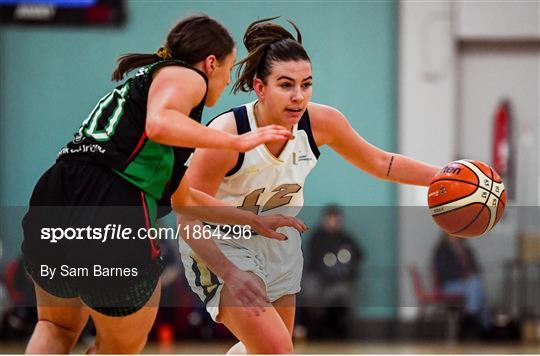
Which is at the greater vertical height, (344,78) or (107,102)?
(344,78)

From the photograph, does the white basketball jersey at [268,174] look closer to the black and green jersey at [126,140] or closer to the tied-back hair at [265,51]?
the tied-back hair at [265,51]

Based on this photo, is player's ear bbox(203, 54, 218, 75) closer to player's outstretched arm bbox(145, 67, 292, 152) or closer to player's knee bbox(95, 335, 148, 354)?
player's outstretched arm bbox(145, 67, 292, 152)

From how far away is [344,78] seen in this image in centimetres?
900

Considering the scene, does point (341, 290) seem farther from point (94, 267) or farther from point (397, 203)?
point (94, 267)

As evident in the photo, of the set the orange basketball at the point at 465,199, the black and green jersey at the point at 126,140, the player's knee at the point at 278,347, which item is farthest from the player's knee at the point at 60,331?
the orange basketball at the point at 465,199

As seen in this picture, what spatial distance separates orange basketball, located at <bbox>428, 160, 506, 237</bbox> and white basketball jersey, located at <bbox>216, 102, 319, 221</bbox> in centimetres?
54

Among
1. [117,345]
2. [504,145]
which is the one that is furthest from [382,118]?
[117,345]

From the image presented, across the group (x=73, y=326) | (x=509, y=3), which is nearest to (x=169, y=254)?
(x=509, y=3)

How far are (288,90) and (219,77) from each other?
1.26 feet

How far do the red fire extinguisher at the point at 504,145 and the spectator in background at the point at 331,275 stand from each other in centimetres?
172

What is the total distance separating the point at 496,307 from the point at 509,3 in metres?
2.89

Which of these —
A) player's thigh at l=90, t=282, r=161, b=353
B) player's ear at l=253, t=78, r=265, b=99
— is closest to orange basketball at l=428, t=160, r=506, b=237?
player's ear at l=253, t=78, r=265, b=99

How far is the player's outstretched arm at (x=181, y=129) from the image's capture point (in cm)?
275

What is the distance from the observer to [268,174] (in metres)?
3.60
